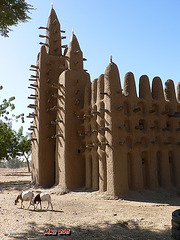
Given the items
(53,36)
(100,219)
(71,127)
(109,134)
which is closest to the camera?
(100,219)

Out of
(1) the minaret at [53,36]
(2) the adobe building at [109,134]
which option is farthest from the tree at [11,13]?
(1) the minaret at [53,36]

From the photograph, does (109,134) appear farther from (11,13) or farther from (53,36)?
(53,36)

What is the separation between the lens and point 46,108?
1967cm

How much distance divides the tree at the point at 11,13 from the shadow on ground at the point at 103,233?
320 inches

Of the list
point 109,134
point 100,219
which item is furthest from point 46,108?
point 100,219

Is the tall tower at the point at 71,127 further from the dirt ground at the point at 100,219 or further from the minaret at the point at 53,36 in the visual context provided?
the minaret at the point at 53,36

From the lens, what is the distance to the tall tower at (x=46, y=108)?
61.1 ft

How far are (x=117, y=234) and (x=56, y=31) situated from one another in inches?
766

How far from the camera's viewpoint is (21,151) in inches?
1495

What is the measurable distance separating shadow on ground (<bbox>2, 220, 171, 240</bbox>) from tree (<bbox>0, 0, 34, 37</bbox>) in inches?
320

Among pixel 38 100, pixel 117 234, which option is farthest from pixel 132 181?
pixel 38 100

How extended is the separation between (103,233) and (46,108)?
13991 mm

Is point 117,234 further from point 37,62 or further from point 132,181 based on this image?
point 37,62

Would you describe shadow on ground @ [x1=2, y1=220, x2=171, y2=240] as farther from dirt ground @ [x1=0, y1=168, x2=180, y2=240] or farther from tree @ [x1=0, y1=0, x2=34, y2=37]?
tree @ [x1=0, y1=0, x2=34, y2=37]
